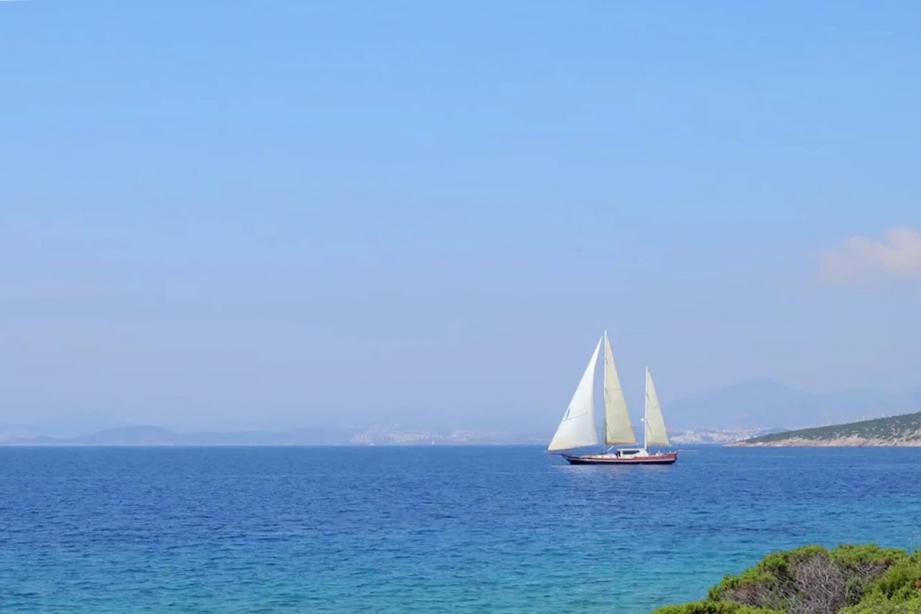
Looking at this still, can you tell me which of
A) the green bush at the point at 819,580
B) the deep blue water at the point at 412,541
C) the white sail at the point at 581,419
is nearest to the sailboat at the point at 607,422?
the white sail at the point at 581,419

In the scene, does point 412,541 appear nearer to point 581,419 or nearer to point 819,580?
point 819,580

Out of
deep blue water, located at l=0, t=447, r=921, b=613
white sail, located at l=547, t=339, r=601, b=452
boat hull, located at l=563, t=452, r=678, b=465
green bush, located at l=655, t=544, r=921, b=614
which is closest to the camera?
green bush, located at l=655, t=544, r=921, b=614

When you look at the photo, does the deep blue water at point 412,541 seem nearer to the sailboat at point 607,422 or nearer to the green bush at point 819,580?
the green bush at point 819,580

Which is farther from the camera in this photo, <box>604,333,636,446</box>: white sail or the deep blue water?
<box>604,333,636,446</box>: white sail

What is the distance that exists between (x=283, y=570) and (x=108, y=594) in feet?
23.1

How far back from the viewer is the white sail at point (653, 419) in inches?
5625

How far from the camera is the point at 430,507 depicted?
2990 inches

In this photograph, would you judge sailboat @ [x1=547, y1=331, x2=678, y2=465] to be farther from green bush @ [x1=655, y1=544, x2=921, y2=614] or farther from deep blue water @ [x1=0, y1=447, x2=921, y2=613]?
green bush @ [x1=655, y1=544, x2=921, y2=614]

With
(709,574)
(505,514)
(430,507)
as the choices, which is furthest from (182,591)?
(430,507)

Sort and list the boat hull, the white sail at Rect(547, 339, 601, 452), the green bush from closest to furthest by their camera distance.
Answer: the green bush
the white sail at Rect(547, 339, 601, 452)
the boat hull

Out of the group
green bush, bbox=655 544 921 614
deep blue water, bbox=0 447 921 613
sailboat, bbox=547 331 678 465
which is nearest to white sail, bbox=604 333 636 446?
sailboat, bbox=547 331 678 465

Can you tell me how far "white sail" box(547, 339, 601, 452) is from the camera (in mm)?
130625

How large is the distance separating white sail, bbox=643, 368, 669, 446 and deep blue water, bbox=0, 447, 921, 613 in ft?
134

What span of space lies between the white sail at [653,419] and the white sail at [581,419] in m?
10.0
